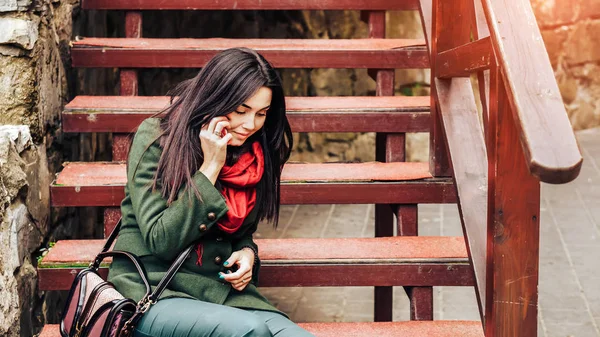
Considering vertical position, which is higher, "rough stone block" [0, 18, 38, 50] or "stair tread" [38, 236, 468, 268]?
"rough stone block" [0, 18, 38, 50]

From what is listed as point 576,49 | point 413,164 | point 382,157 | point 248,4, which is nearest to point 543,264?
point 382,157

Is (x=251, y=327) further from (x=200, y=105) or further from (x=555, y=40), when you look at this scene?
(x=555, y=40)

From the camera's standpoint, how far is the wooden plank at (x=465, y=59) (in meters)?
2.35

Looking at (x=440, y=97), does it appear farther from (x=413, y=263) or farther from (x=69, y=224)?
(x=69, y=224)

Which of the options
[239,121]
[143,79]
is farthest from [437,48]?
[143,79]

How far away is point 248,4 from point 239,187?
67.7 inches

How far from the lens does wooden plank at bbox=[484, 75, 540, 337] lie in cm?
212

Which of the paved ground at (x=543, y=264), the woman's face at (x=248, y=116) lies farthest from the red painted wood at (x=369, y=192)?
the paved ground at (x=543, y=264)

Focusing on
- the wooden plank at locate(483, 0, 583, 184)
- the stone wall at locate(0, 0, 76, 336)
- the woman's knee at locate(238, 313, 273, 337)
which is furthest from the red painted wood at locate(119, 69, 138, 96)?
the wooden plank at locate(483, 0, 583, 184)

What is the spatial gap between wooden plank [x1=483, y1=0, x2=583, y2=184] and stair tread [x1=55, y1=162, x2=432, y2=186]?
1.12 metres

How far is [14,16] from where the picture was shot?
9.83ft

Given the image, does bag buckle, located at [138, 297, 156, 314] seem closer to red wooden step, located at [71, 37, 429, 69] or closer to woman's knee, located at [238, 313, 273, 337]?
woman's knee, located at [238, 313, 273, 337]

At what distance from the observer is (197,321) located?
2.17 metres

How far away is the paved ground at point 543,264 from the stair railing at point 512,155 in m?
1.70
